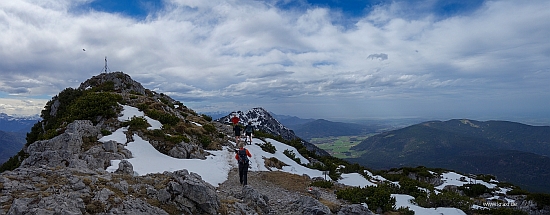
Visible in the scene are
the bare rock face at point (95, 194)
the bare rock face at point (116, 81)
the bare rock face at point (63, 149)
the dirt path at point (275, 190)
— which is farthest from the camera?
the bare rock face at point (116, 81)

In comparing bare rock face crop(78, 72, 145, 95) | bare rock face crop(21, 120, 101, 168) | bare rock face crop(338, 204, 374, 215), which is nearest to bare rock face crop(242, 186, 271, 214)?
bare rock face crop(338, 204, 374, 215)


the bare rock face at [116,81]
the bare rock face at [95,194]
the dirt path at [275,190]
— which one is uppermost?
the bare rock face at [116,81]

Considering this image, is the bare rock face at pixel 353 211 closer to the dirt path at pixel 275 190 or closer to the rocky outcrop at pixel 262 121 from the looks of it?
the dirt path at pixel 275 190

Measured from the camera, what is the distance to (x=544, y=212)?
21109mm

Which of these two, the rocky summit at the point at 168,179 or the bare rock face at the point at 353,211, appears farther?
the bare rock face at the point at 353,211

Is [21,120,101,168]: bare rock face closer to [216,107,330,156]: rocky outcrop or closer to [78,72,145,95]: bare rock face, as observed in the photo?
[78,72,145,95]: bare rock face

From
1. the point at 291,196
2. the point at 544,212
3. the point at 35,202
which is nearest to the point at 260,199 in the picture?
the point at 291,196

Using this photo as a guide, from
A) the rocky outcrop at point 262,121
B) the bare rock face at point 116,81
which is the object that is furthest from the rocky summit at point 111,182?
the rocky outcrop at point 262,121

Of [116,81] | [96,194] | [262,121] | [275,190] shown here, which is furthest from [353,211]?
[262,121]

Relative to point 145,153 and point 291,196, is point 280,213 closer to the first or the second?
point 291,196

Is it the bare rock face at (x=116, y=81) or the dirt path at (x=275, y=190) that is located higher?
the bare rock face at (x=116, y=81)

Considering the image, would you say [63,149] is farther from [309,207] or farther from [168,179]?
[309,207]

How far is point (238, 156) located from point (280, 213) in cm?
432

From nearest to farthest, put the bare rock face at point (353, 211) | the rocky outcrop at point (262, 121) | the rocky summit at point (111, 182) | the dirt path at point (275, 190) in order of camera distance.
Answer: the rocky summit at point (111, 182), the bare rock face at point (353, 211), the dirt path at point (275, 190), the rocky outcrop at point (262, 121)
